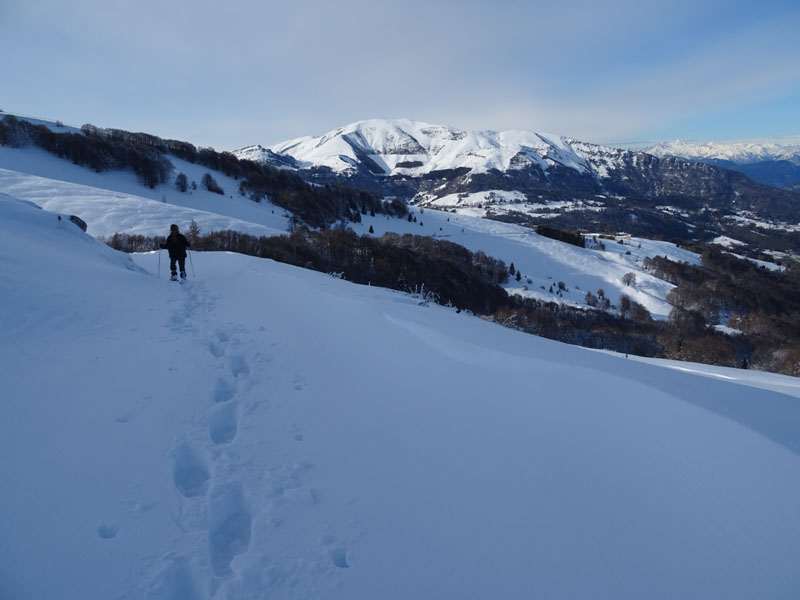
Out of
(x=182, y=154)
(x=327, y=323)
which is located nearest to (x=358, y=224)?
(x=182, y=154)

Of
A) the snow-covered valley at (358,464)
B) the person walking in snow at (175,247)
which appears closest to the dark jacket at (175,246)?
the person walking in snow at (175,247)

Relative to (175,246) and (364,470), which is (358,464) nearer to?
(364,470)

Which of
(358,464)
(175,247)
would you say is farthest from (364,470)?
(175,247)

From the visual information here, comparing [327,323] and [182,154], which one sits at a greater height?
[182,154]

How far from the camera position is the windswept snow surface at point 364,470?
2.63 m

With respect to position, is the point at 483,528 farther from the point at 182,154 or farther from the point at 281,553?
the point at 182,154

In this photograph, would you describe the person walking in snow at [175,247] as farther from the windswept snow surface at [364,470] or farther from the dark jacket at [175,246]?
the windswept snow surface at [364,470]

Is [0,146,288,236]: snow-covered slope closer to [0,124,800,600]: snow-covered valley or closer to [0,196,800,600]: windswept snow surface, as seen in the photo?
[0,124,800,600]: snow-covered valley

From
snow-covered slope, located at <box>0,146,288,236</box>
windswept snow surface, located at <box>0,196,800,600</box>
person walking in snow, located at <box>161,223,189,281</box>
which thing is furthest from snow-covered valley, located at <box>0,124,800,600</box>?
snow-covered slope, located at <box>0,146,288,236</box>

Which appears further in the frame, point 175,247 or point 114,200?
point 114,200

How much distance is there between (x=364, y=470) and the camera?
3674mm

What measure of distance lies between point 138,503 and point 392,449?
7.43ft

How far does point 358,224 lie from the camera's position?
3482 inches

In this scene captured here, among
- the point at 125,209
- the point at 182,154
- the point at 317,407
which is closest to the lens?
the point at 317,407
